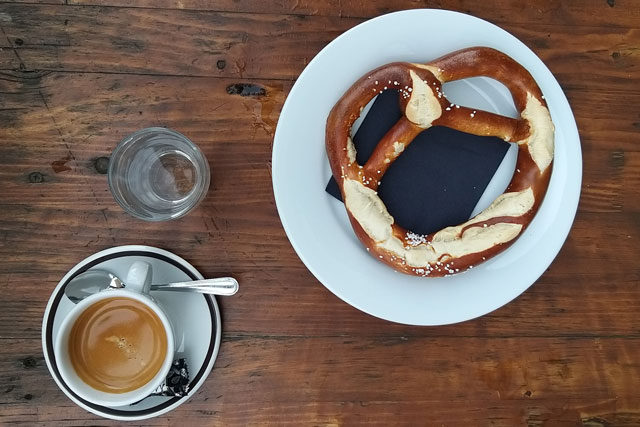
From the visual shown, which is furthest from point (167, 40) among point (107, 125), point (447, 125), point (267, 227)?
point (447, 125)

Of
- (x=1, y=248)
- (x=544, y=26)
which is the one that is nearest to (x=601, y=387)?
(x=544, y=26)

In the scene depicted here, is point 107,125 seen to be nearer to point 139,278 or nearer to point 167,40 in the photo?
point 167,40

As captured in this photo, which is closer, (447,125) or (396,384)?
(447,125)

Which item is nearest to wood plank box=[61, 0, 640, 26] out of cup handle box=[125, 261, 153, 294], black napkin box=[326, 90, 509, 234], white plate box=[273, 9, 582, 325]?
white plate box=[273, 9, 582, 325]

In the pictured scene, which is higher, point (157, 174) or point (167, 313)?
point (157, 174)

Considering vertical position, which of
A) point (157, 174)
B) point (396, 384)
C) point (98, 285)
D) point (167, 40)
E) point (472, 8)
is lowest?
point (396, 384)

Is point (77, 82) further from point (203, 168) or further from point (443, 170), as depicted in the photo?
point (443, 170)

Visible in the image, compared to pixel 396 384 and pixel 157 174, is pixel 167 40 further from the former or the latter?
pixel 396 384

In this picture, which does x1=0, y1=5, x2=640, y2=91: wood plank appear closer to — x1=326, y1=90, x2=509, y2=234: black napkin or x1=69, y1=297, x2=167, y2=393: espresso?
x1=326, y1=90, x2=509, y2=234: black napkin
